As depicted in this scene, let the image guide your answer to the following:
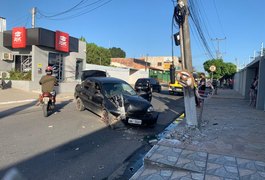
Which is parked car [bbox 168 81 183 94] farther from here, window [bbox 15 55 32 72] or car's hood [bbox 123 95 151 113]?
car's hood [bbox 123 95 151 113]

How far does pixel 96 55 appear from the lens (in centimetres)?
6128

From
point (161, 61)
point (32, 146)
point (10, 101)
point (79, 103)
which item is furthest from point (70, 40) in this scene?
point (161, 61)

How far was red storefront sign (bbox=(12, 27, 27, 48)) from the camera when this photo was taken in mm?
21108

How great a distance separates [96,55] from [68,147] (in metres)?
55.7

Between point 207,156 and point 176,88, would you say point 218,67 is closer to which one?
point 176,88

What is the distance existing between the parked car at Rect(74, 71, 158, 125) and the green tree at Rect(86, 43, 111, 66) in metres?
49.8

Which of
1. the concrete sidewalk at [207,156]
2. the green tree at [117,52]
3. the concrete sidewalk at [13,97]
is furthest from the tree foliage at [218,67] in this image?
the green tree at [117,52]

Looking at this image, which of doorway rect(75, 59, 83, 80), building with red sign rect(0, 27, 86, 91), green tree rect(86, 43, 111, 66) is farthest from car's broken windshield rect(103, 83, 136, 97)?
green tree rect(86, 43, 111, 66)

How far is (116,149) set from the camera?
6.82 meters

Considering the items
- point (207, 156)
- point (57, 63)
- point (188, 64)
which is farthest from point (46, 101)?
point (57, 63)

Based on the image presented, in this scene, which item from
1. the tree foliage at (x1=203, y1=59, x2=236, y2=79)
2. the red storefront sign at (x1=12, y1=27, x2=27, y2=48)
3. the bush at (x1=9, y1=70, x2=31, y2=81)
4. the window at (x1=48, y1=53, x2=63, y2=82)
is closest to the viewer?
the bush at (x1=9, y1=70, x2=31, y2=81)

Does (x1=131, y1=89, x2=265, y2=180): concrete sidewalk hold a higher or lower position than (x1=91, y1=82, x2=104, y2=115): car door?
lower

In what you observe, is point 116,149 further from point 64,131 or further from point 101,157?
point 64,131

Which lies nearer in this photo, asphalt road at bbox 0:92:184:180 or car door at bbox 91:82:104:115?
asphalt road at bbox 0:92:184:180
